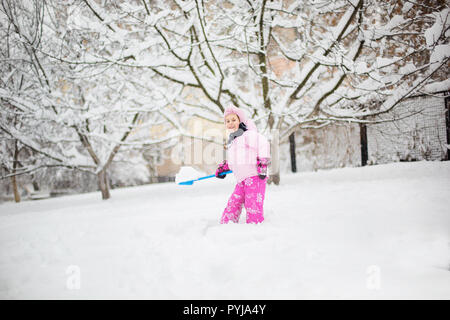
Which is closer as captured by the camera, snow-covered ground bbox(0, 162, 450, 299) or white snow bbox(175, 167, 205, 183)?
snow-covered ground bbox(0, 162, 450, 299)

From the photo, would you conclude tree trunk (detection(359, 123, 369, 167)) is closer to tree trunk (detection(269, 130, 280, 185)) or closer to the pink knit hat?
tree trunk (detection(269, 130, 280, 185))

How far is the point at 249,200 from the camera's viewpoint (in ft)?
8.49

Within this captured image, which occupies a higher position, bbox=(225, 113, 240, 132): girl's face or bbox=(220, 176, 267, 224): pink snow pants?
bbox=(225, 113, 240, 132): girl's face

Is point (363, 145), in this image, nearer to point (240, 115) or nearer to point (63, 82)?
point (240, 115)

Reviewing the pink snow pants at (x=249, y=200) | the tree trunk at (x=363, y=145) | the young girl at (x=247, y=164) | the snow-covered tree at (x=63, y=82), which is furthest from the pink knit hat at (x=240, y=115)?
the tree trunk at (x=363, y=145)

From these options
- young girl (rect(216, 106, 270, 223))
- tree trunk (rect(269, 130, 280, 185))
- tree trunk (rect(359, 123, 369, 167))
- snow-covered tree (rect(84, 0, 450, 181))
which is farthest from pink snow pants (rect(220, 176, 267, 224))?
tree trunk (rect(359, 123, 369, 167))

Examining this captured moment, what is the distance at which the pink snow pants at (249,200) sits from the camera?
8.44 ft

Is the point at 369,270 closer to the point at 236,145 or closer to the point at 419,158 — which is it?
the point at 236,145

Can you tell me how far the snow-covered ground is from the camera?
1426mm

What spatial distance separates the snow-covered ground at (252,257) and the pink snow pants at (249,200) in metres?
0.19

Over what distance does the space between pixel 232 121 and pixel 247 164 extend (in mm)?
476

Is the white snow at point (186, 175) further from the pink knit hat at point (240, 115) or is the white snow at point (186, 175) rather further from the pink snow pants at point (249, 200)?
the pink knit hat at point (240, 115)

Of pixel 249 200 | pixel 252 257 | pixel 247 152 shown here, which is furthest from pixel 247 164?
pixel 252 257
